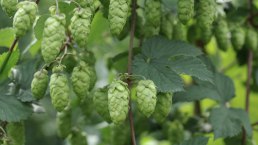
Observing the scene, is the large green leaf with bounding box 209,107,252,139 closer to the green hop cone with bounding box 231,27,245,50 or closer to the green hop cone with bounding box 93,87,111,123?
the green hop cone with bounding box 231,27,245,50

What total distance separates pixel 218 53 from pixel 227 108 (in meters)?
0.83

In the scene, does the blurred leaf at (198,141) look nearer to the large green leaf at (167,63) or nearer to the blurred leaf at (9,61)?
the large green leaf at (167,63)

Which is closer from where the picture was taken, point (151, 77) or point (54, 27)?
point (54, 27)

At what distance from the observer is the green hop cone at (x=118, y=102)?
6.21ft

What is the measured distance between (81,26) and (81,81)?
21 cm

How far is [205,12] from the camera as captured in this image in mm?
2254

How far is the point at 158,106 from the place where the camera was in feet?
7.02

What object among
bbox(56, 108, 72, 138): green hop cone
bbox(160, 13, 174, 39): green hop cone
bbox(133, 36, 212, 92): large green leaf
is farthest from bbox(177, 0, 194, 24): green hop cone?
bbox(56, 108, 72, 138): green hop cone

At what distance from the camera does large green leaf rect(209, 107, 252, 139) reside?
8.18ft

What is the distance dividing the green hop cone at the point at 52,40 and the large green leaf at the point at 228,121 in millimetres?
890

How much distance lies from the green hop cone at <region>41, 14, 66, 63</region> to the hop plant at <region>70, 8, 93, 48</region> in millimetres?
47

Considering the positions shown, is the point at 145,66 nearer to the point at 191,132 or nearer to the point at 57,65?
the point at 57,65

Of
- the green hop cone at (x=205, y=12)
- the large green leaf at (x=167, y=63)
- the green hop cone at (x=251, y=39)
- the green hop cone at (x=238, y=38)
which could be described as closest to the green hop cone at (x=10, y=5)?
the large green leaf at (x=167, y=63)

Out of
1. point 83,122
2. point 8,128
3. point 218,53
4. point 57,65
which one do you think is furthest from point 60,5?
point 218,53
